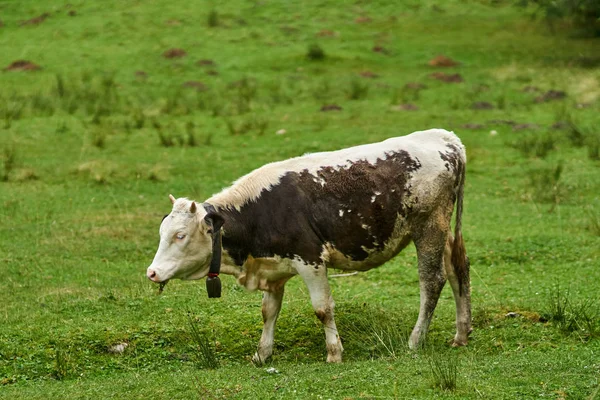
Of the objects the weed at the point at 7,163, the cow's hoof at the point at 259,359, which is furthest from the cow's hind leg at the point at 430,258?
the weed at the point at 7,163

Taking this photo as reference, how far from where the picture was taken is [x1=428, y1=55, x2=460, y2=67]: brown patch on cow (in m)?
30.0

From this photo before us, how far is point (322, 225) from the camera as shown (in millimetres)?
8945

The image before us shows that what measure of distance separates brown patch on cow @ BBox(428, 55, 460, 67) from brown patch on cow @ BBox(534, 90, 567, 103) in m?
4.85

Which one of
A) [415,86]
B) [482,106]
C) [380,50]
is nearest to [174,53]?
[380,50]

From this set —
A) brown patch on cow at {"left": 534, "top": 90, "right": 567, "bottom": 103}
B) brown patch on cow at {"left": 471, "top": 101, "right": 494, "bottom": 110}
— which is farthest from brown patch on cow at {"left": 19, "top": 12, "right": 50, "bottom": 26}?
brown patch on cow at {"left": 534, "top": 90, "right": 567, "bottom": 103}

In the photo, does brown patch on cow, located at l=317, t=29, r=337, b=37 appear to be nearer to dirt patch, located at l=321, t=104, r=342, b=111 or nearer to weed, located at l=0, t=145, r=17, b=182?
dirt patch, located at l=321, t=104, r=342, b=111

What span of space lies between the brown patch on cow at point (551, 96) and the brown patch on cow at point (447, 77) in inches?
122

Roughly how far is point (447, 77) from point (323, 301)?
804 inches

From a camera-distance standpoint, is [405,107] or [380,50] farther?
[380,50]

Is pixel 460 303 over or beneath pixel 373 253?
beneath

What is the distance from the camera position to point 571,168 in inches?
727

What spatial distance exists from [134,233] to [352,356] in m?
6.17

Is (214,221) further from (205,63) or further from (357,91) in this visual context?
(205,63)

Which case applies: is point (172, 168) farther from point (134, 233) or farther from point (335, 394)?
point (335, 394)
